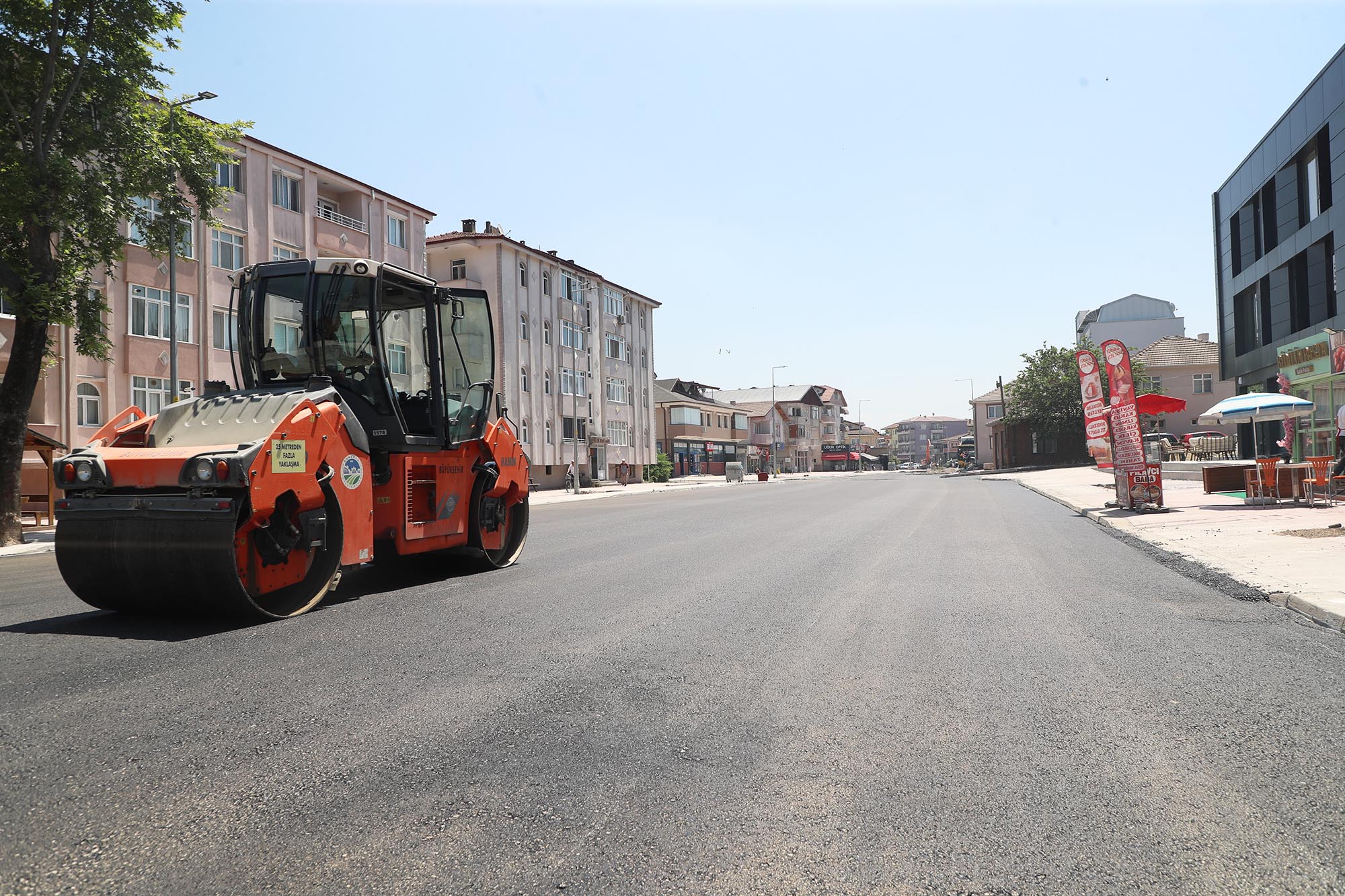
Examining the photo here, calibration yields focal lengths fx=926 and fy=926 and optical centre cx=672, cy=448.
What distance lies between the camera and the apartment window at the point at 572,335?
5366cm

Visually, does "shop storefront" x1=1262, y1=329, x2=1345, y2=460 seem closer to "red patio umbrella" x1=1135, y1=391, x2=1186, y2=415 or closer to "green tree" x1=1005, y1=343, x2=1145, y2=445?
"red patio umbrella" x1=1135, y1=391, x2=1186, y2=415

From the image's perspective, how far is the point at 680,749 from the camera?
4082 mm

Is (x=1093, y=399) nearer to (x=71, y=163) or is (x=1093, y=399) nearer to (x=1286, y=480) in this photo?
(x=1286, y=480)

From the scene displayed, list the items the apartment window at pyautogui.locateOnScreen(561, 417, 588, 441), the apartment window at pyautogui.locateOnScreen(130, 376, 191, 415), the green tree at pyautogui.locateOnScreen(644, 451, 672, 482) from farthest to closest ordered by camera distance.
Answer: the green tree at pyautogui.locateOnScreen(644, 451, 672, 482)
the apartment window at pyautogui.locateOnScreen(561, 417, 588, 441)
the apartment window at pyautogui.locateOnScreen(130, 376, 191, 415)

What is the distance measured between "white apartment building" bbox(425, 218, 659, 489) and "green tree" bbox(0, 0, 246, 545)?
72.6 feet

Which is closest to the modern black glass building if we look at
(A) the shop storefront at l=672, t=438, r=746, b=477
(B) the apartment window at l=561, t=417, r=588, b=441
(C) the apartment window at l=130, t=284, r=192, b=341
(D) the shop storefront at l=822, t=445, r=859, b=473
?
(B) the apartment window at l=561, t=417, r=588, b=441

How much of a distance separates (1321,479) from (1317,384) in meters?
12.4

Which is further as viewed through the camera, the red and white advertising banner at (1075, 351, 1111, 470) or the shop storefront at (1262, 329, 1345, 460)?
the shop storefront at (1262, 329, 1345, 460)

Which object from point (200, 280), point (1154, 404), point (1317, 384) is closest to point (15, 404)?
point (200, 280)

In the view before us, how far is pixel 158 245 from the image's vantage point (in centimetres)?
1880

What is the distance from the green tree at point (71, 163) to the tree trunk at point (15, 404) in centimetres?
2

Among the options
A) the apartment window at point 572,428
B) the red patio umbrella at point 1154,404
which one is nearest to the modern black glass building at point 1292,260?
the red patio umbrella at point 1154,404

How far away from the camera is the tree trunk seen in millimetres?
16984

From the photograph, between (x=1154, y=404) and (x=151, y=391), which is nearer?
(x=1154, y=404)
